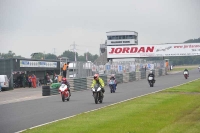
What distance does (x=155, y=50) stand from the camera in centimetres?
7925

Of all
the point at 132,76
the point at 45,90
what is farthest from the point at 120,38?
the point at 45,90

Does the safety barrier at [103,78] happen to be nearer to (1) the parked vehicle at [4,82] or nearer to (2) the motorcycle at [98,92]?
(1) the parked vehicle at [4,82]

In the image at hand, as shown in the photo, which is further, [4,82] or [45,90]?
[4,82]

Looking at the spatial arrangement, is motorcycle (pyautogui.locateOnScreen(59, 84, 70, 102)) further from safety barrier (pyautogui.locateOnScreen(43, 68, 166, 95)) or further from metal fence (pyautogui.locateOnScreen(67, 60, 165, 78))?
metal fence (pyautogui.locateOnScreen(67, 60, 165, 78))

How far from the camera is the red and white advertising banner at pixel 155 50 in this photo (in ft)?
251

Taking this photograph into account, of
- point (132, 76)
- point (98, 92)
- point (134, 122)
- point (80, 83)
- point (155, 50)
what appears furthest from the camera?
point (155, 50)

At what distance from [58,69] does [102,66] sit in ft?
42.8

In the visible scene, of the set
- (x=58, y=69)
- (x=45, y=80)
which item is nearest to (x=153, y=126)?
(x=45, y=80)

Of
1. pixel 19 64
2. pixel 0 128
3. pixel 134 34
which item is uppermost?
pixel 134 34

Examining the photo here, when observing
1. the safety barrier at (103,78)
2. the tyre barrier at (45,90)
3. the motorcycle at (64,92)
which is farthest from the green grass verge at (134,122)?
the safety barrier at (103,78)

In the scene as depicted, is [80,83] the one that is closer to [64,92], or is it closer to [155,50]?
[64,92]

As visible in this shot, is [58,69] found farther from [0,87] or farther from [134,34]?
[134,34]

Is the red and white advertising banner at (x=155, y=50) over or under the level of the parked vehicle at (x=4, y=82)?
over

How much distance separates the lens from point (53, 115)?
1842 centimetres
